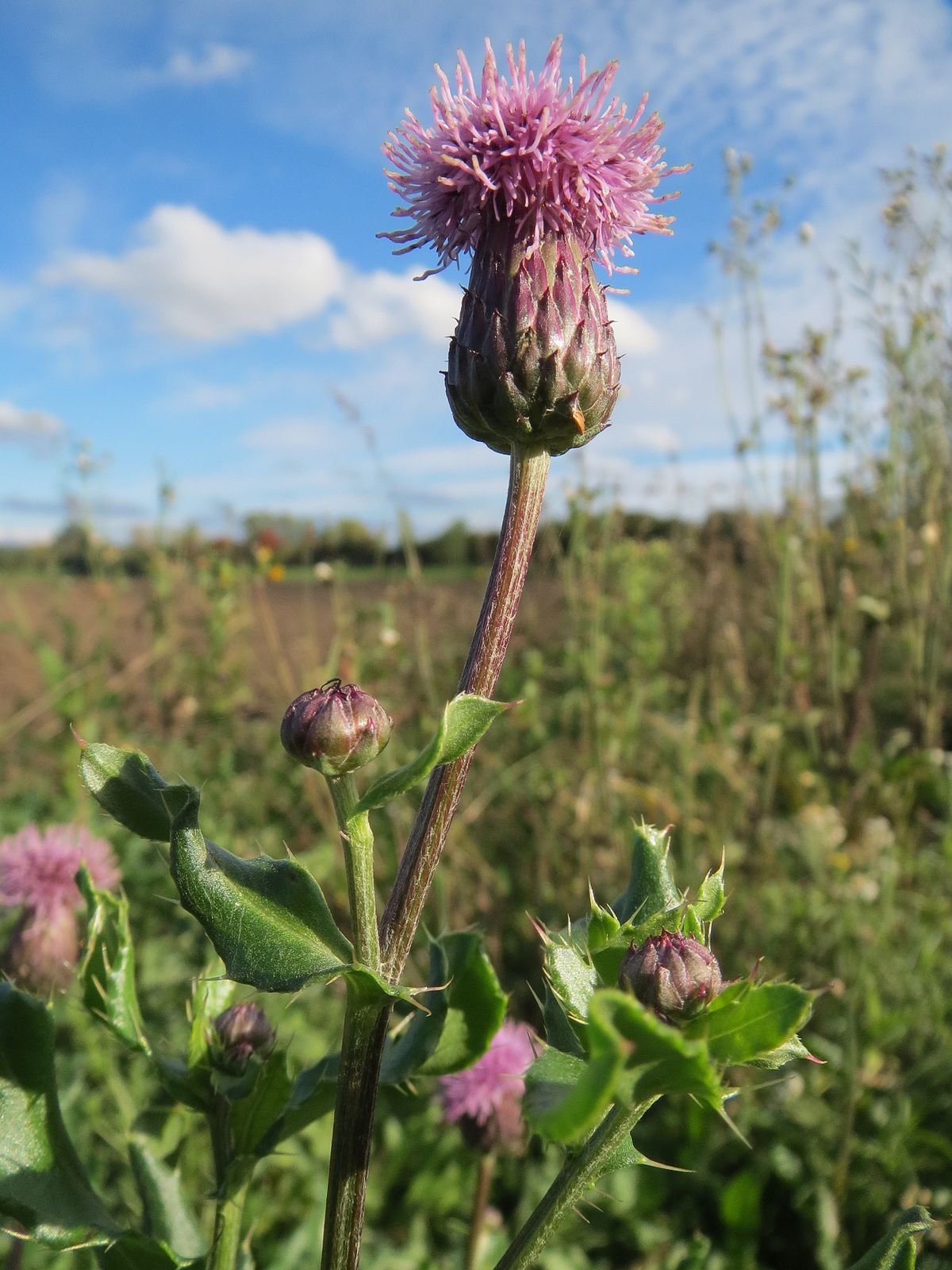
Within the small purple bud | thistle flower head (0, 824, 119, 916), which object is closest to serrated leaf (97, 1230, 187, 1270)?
the small purple bud

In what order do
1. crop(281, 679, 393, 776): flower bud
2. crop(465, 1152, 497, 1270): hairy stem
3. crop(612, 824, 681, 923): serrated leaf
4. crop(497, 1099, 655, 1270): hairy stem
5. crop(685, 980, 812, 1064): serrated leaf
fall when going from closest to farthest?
1. crop(685, 980, 812, 1064): serrated leaf
2. crop(497, 1099, 655, 1270): hairy stem
3. crop(281, 679, 393, 776): flower bud
4. crop(612, 824, 681, 923): serrated leaf
5. crop(465, 1152, 497, 1270): hairy stem

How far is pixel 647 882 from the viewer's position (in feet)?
3.65

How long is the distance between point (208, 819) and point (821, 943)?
2.64 metres

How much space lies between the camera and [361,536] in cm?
647

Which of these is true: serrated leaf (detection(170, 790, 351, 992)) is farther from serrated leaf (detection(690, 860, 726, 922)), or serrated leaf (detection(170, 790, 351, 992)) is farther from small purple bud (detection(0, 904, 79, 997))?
small purple bud (detection(0, 904, 79, 997))

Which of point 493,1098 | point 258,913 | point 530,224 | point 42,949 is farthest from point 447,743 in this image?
point 42,949

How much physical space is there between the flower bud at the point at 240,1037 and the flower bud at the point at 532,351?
0.79 m

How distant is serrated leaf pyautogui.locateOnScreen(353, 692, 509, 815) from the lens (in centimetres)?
81

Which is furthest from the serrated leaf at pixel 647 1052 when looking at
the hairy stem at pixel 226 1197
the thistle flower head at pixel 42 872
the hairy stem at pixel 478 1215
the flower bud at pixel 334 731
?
the thistle flower head at pixel 42 872

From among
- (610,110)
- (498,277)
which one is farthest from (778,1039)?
(610,110)

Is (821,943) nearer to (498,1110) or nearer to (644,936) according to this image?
(498,1110)

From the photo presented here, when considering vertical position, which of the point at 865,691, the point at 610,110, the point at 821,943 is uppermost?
the point at 610,110

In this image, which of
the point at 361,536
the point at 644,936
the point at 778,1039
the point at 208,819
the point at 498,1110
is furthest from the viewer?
the point at 361,536

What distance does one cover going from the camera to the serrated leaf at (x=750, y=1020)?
77 centimetres
